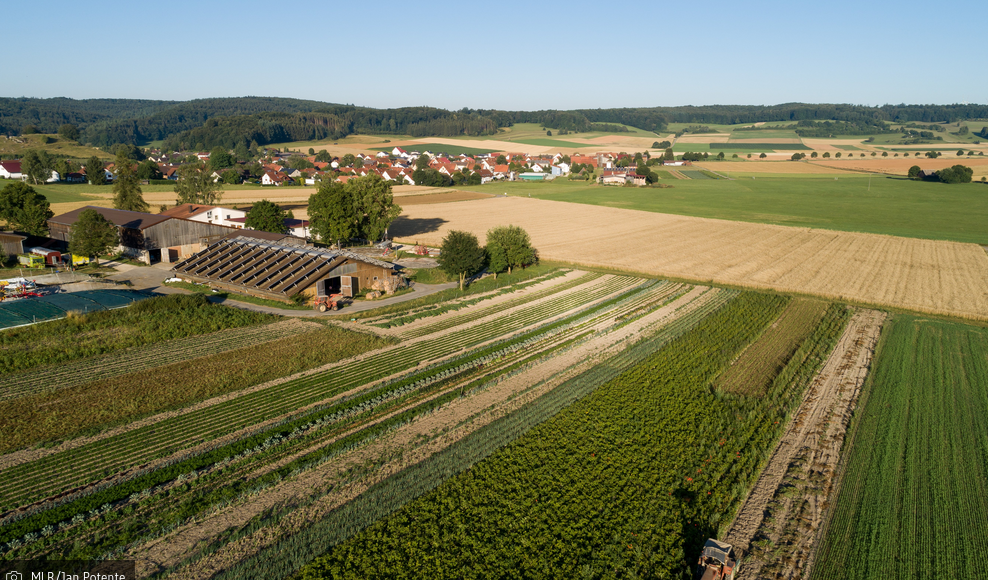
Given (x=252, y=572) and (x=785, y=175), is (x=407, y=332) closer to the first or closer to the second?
(x=252, y=572)

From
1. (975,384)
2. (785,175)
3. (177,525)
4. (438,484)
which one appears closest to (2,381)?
(177,525)

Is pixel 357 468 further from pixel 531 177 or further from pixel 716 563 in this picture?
pixel 531 177

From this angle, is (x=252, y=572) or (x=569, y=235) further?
(x=569, y=235)

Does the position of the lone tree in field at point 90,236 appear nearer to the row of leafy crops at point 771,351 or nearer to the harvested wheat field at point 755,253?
the harvested wheat field at point 755,253

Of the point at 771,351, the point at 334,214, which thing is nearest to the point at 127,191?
the point at 334,214

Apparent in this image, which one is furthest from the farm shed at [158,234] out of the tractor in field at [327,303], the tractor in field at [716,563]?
the tractor in field at [716,563]

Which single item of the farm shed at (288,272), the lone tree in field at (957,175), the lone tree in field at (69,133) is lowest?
the farm shed at (288,272)
